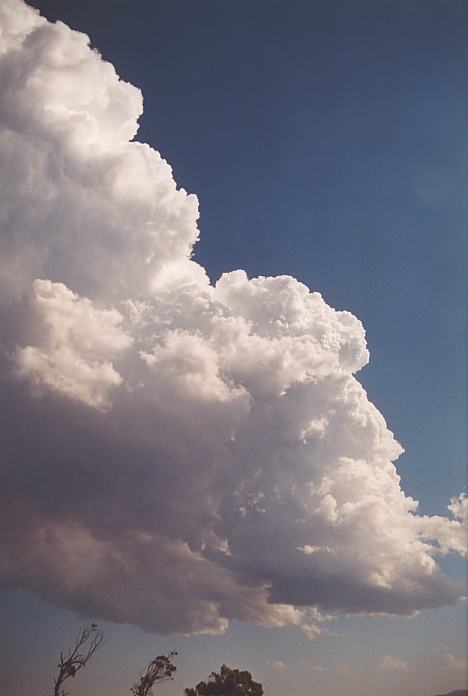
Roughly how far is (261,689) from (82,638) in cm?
2807

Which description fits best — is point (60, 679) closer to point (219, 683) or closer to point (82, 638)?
point (82, 638)

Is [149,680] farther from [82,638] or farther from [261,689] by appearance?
[261,689]

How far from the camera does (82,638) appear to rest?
4069 cm

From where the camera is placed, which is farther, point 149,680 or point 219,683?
point 219,683

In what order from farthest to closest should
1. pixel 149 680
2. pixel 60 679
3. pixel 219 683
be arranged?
pixel 219 683 < pixel 149 680 < pixel 60 679

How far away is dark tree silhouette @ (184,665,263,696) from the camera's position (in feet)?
176

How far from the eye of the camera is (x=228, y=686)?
53969 mm

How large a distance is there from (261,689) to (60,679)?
94.1 feet

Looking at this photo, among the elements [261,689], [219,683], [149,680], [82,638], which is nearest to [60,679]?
[82,638]

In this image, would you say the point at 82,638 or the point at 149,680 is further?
the point at 149,680

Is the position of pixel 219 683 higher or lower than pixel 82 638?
lower

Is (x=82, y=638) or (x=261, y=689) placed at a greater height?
(x=82, y=638)

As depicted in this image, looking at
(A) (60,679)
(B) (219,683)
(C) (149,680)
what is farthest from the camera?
(B) (219,683)

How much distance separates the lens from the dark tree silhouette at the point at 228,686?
53781mm
